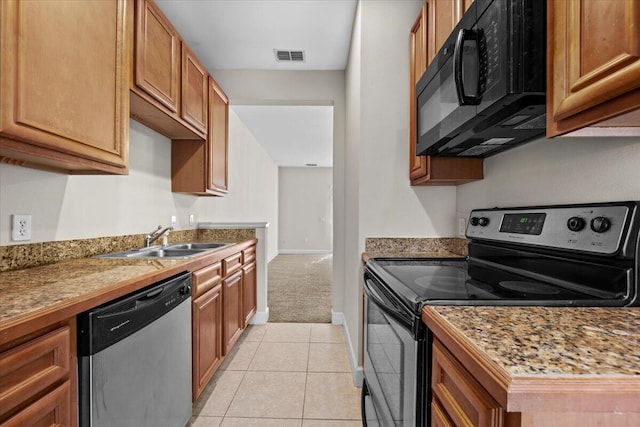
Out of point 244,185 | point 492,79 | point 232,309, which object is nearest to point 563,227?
point 492,79

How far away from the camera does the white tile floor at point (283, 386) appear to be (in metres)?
1.80

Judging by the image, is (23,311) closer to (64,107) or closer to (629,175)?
(64,107)

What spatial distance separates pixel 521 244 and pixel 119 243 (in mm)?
2184

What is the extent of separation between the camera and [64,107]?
120 centimetres

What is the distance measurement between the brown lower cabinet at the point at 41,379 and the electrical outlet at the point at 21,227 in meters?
0.73

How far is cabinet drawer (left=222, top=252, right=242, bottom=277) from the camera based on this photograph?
230cm

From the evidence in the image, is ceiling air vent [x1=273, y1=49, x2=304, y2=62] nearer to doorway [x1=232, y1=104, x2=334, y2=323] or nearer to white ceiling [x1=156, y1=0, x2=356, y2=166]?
white ceiling [x1=156, y1=0, x2=356, y2=166]

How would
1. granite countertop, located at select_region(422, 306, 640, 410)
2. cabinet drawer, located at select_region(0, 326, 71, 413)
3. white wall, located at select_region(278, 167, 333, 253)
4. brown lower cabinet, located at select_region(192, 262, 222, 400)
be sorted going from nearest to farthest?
1. granite countertop, located at select_region(422, 306, 640, 410)
2. cabinet drawer, located at select_region(0, 326, 71, 413)
3. brown lower cabinet, located at select_region(192, 262, 222, 400)
4. white wall, located at select_region(278, 167, 333, 253)

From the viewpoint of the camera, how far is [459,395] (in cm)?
69

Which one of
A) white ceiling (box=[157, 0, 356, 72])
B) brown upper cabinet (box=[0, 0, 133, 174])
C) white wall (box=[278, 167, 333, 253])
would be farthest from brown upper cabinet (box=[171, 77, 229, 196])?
white wall (box=[278, 167, 333, 253])

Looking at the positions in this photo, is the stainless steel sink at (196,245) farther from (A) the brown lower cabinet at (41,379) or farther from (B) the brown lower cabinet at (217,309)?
(A) the brown lower cabinet at (41,379)

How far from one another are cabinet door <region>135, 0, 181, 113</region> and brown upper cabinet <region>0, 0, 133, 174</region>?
0.08 metres

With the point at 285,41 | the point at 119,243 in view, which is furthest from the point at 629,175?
the point at 285,41

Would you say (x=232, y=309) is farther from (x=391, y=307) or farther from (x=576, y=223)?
(x=576, y=223)
